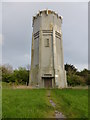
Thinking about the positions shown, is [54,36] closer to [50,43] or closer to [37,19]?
[50,43]

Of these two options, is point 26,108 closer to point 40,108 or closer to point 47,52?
point 40,108

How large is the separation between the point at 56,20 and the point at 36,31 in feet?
11.8

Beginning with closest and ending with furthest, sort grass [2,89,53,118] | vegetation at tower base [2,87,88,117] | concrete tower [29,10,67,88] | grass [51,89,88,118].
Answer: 1. grass [2,89,53,118]
2. vegetation at tower base [2,87,88,117]
3. grass [51,89,88,118]
4. concrete tower [29,10,67,88]

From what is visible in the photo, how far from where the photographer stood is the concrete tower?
19.8 metres

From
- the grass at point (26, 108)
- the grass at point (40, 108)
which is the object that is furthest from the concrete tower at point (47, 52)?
the grass at point (26, 108)

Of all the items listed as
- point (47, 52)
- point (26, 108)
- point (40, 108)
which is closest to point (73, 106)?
point (40, 108)

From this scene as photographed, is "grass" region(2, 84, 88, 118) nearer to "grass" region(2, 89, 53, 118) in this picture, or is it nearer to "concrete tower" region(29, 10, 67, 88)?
"grass" region(2, 89, 53, 118)

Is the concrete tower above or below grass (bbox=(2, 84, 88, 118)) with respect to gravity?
above

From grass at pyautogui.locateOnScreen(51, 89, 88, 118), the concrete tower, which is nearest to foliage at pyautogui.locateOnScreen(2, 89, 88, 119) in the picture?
grass at pyautogui.locateOnScreen(51, 89, 88, 118)

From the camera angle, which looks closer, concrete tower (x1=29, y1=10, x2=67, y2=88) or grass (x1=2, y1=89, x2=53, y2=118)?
grass (x1=2, y1=89, x2=53, y2=118)

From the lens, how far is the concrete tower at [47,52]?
1977 centimetres

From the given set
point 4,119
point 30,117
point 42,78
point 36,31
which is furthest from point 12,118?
point 36,31

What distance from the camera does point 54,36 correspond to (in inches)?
838

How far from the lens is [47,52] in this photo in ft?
67.9
